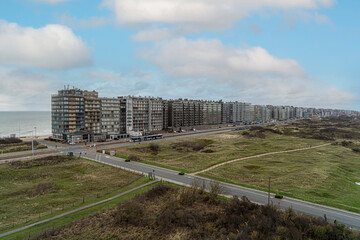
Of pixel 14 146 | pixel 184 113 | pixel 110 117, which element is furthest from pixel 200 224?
pixel 184 113

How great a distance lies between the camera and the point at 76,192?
38.8m

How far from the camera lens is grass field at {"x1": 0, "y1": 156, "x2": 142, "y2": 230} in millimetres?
31359

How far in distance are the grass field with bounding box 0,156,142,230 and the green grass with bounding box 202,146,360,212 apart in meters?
22.9

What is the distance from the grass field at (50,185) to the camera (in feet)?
103

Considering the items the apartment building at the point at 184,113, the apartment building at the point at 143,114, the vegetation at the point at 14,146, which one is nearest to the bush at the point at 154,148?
the apartment building at the point at 143,114

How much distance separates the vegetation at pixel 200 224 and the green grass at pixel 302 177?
1113 centimetres

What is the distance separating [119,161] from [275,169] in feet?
143

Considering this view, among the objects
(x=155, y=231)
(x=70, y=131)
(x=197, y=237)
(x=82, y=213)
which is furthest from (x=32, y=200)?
(x=70, y=131)

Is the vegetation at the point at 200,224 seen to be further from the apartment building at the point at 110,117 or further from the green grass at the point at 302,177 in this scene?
the apartment building at the point at 110,117

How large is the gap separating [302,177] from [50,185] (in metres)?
53.7

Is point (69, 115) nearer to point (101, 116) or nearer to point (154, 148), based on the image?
point (101, 116)

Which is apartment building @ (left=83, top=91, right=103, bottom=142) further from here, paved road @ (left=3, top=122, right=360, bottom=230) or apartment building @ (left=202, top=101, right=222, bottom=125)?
apartment building @ (left=202, top=101, right=222, bottom=125)

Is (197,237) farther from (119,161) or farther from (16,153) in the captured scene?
(16,153)

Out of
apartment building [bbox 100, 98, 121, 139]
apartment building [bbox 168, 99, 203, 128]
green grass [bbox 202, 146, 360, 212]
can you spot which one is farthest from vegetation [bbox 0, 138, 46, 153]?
apartment building [bbox 168, 99, 203, 128]
